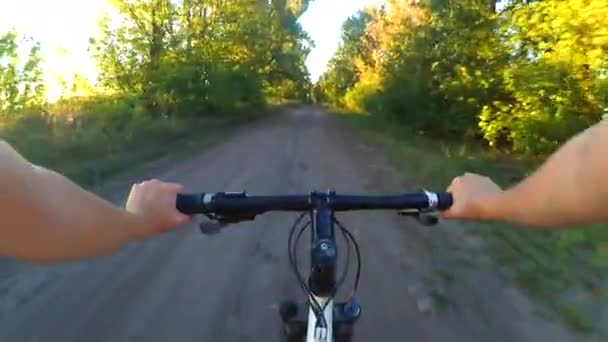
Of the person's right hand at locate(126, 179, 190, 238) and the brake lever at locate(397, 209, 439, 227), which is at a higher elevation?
the person's right hand at locate(126, 179, 190, 238)

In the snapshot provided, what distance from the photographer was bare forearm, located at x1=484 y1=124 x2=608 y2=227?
1270 mm

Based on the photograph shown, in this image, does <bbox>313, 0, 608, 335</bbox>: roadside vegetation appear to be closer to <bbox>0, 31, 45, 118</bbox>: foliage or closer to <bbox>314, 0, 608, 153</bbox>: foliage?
<bbox>314, 0, 608, 153</bbox>: foliage

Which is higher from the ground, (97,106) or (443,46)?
(443,46)

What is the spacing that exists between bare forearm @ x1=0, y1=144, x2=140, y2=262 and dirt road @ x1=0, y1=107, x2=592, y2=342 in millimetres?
3279

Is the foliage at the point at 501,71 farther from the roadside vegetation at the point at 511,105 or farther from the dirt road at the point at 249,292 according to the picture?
the dirt road at the point at 249,292

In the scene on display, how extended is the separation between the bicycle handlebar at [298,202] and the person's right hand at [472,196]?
45mm

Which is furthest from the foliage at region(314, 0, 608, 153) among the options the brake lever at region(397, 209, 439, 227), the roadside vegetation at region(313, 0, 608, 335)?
the brake lever at region(397, 209, 439, 227)

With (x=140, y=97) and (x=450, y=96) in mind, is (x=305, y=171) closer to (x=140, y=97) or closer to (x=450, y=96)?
(x=450, y=96)

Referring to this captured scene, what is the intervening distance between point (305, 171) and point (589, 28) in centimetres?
604

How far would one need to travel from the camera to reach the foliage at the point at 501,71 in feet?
30.4

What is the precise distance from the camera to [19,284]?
5707mm

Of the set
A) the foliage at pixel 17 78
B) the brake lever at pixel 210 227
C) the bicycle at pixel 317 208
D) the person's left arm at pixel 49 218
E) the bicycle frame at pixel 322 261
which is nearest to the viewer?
the person's left arm at pixel 49 218

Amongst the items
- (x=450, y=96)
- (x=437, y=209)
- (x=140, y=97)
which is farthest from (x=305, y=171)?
(x=140, y=97)

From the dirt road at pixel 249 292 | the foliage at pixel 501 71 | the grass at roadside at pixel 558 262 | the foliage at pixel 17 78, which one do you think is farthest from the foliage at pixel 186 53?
the dirt road at pixel 249 292
